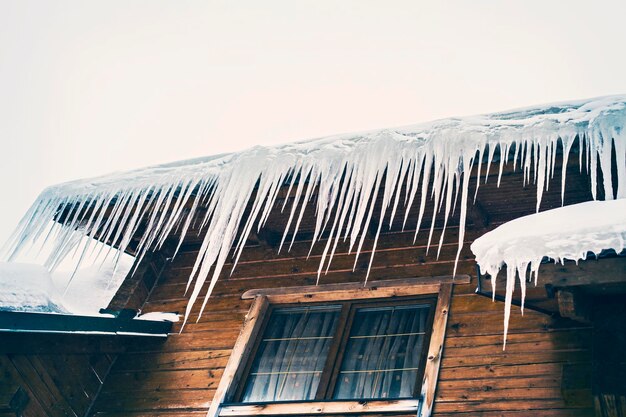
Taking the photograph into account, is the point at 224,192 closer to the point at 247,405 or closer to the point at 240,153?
the point at 240,153

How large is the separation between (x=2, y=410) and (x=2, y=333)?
1.73 feet

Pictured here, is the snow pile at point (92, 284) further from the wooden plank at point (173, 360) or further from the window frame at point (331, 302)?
the window frame at point (331, 302)

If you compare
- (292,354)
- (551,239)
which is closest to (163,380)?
(292,354)

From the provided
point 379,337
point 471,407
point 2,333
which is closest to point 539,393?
point 471,407

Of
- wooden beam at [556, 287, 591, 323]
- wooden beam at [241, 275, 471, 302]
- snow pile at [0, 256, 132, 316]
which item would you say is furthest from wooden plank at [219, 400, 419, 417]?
snow pile at [0, 256, 132, 316]

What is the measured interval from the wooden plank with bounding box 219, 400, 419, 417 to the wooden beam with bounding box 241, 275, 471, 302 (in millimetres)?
892

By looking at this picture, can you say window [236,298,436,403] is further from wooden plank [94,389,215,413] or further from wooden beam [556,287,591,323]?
wooden beam [556,287,591,323]

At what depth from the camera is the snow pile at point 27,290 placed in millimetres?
4480

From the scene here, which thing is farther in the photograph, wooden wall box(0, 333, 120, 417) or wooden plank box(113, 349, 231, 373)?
wooden plank box(113, 349, 231, 373)

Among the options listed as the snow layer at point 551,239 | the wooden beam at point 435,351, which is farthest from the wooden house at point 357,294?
the snow layer at point 551,239

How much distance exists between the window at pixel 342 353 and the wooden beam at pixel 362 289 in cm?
7

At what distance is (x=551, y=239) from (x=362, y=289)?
1990 mm

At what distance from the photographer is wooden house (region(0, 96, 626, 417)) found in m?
3.96

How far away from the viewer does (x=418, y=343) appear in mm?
4586
